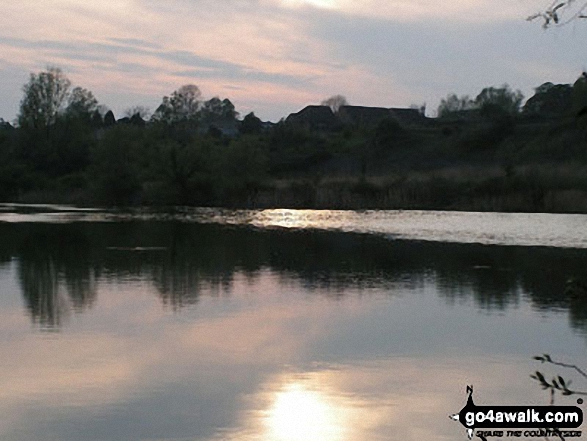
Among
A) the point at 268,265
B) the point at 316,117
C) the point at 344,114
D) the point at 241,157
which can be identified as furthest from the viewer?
the point at 344,114

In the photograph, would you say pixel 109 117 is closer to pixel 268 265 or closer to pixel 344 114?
pixel 344 114

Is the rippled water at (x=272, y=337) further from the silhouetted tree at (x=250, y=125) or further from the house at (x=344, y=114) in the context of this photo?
the house at (x=344, y=114)

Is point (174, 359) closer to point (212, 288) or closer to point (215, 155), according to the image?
point (212, 288)

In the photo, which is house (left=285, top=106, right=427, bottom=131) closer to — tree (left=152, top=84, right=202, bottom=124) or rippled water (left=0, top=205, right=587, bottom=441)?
tree (left=152, top=84, right=202, bottom=124)

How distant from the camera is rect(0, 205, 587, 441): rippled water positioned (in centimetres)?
830

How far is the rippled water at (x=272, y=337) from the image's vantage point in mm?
8297

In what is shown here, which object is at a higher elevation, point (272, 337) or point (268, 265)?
point (268, 265)

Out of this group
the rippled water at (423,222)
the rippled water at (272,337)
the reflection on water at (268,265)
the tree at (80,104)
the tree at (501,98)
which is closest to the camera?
the rippled water at (272,337)

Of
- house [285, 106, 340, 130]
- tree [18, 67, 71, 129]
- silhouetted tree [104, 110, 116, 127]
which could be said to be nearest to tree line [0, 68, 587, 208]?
tree [18, 67, 71, 129]

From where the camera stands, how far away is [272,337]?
12.3 m

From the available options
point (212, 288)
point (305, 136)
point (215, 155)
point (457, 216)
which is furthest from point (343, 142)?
point (212, 288)

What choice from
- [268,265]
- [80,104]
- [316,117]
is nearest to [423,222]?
[268,265]

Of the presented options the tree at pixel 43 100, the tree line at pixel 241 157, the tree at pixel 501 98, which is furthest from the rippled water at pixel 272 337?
the tree at pixel 501 98

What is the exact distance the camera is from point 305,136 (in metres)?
82.1
